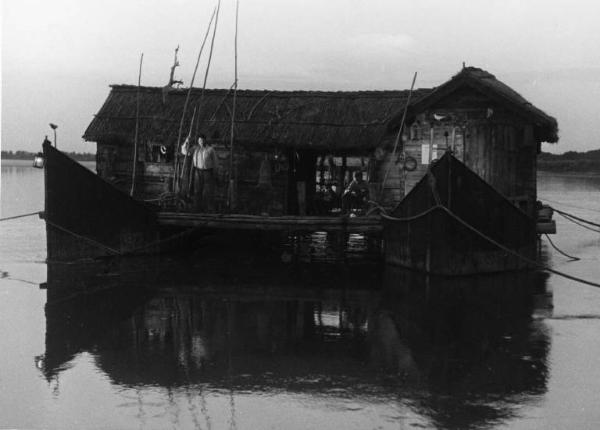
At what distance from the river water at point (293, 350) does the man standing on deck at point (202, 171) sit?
2.64m

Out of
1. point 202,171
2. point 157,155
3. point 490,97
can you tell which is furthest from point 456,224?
point 157,155

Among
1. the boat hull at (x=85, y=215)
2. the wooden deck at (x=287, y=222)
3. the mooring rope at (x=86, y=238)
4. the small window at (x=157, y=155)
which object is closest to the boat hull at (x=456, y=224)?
the wooden deck at (x=287, y=222)

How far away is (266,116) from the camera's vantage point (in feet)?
66.6

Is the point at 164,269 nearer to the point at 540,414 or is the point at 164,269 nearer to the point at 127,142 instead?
the point at 127,142

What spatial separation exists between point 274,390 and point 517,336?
4.18 meters

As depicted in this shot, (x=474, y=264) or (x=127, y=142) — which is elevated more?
(x=127, y=142)

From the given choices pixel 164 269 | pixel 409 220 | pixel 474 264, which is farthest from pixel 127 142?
pixel 474 264

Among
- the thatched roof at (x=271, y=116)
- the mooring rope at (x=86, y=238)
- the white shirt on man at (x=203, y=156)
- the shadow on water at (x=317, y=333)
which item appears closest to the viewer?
the shadow on water at (x=317, y=333)

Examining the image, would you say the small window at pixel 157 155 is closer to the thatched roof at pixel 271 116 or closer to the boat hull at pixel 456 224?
the thatched roof at pixel 271 116

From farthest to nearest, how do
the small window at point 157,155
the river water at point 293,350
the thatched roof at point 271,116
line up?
1. the small window at point 157,155
2. the thatched roof at point 271,116
3. the river water at point 293,350

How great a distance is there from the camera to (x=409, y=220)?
16.0 meters

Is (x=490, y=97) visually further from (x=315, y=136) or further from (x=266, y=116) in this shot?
(x=266, y=116)

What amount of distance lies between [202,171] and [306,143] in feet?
8.36

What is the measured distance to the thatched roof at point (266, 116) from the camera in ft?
63.3
